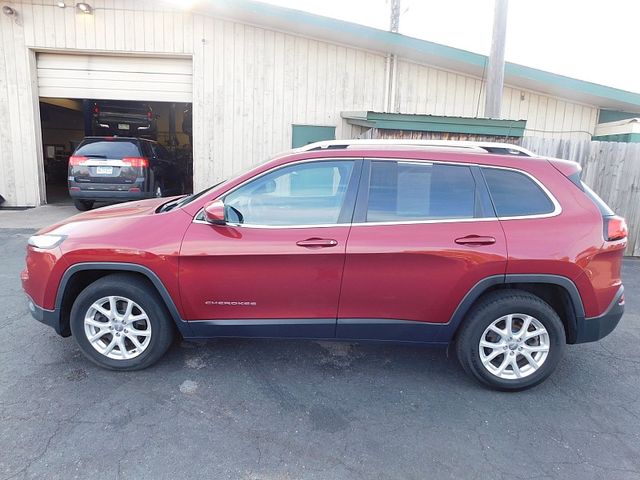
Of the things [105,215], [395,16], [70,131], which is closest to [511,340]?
[105,215]

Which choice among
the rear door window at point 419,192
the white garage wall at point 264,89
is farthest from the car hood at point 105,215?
the white garage wall at point 264,89

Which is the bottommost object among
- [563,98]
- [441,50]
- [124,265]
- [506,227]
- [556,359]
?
[556,359]

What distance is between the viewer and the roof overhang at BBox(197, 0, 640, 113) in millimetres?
9297

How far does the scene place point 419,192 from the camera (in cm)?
314

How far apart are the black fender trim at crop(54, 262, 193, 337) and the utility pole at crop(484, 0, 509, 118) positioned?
21.4 feet

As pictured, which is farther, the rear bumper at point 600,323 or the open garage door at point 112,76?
the open garage door at point 112,76

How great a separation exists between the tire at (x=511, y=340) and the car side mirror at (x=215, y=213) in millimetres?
1960

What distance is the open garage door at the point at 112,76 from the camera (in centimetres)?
1038

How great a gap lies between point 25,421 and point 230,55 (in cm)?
944

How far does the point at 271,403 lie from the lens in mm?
2955

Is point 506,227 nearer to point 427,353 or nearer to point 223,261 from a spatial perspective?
point 427,353

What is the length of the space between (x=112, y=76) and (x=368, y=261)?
1022 cm

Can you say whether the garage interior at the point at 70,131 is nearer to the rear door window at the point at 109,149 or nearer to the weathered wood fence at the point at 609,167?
the rear door window at the point at 109,149

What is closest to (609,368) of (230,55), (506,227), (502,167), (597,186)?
(506,227)
